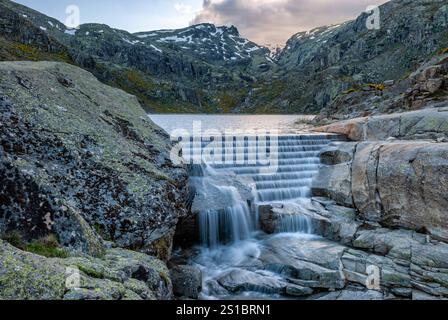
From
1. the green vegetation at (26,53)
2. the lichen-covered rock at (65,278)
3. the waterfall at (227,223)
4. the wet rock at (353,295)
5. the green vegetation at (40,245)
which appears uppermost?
the green vegetation at (26,53)

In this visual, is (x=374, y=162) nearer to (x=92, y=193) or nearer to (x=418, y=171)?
(x=418, y=171)

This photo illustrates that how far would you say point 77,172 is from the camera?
9898 millimetres

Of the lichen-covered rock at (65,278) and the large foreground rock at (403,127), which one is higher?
the large foreground rock at (403,127)

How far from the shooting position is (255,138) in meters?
27.0

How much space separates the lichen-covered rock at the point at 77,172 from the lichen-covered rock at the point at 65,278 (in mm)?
1062

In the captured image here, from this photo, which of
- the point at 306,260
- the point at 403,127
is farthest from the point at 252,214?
the point at 403,127

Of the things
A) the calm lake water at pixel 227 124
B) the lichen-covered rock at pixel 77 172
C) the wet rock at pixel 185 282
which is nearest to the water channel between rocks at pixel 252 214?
the wet rock at pixel 185 282

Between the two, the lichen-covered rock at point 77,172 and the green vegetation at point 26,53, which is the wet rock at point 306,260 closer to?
the lichen-covered rock at point 77,172

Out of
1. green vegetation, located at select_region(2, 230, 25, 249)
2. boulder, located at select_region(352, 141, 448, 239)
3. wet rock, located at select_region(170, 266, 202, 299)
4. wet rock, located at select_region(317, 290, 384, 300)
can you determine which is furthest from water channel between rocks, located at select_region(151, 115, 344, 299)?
green vegetation, located at select_region(2, 230, 25, 249)

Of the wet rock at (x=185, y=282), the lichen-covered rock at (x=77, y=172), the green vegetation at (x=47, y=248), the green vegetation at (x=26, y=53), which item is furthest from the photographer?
the green vegetation at (x=26, y=53)

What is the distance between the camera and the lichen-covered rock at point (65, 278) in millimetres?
5250

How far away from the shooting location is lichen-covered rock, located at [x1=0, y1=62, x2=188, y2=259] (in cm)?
745

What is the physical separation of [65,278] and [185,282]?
7281mm
